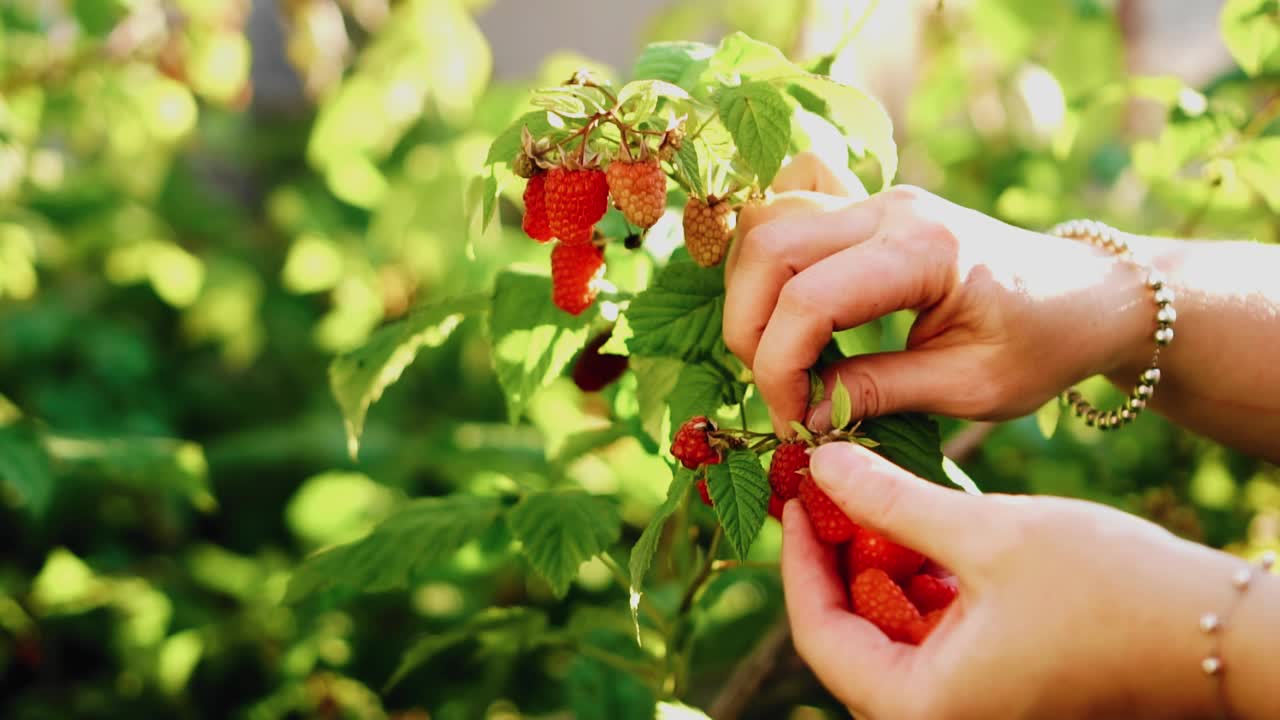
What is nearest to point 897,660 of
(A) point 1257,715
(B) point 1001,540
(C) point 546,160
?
(B) point 1001,540

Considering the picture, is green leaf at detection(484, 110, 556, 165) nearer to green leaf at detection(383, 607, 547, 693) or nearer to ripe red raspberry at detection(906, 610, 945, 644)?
ripe red raspberry at detection(906, 610, 945, 644)

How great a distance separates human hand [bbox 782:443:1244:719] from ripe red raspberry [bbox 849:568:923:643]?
4cm

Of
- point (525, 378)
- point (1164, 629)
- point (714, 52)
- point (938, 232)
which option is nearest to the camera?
point (1164, 629)

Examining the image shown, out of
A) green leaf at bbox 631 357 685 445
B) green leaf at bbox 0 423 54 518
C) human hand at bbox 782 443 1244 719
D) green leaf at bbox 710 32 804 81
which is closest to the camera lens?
human hand at bbox 782 443 1244 719

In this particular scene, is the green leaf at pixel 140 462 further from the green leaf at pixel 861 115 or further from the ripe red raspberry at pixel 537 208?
the green leaf at pixel 861 115

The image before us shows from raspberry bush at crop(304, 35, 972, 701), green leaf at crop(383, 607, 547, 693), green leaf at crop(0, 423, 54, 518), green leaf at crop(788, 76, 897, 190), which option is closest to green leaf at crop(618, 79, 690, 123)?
raspberry bush at crop(304, 35, 972, 701)

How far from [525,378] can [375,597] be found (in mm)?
1319

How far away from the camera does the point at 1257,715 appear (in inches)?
28.5

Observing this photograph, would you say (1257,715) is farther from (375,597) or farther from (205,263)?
(205,263)

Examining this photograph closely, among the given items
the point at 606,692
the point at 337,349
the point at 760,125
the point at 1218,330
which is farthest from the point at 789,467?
the point at 337,349

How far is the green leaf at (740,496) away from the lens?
81 cm

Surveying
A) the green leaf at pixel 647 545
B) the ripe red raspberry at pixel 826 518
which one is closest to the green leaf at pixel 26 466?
the green leaf at pixel 647 545

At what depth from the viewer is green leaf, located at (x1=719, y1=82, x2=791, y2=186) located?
0.86 metres

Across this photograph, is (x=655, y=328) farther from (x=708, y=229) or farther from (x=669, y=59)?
(x=669, y=59)
